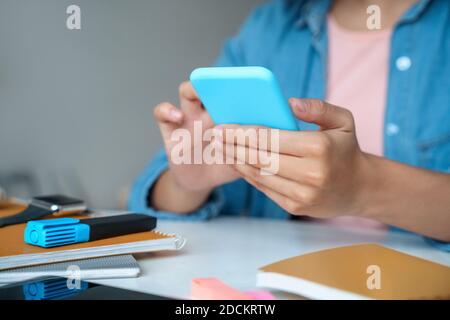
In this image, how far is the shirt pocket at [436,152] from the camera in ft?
2.47

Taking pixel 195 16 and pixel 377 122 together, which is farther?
pixel 195 16

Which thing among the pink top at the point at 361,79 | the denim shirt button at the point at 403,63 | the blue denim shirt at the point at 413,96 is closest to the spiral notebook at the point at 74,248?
the blue denim shirt at the point at 413,96

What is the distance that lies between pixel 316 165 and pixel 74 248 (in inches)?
8.9

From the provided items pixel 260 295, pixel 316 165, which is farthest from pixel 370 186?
pixel 260 295

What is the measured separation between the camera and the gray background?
68 centimetres

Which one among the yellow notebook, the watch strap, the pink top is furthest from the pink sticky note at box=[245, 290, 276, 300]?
the pink top

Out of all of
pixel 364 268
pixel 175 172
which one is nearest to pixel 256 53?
pixel 175 172

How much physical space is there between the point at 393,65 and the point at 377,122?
95 millimetres

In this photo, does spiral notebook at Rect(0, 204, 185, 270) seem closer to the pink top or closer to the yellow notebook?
the yellow notebook

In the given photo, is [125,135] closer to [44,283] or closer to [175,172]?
[175,172]

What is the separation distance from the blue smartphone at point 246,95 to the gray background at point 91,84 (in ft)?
0.52

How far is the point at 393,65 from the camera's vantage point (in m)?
0.78

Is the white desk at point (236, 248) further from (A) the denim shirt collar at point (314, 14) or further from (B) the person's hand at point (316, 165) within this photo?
(A) the denim shirt collar at point (314, 14)

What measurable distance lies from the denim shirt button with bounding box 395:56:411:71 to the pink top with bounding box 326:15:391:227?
2cm
